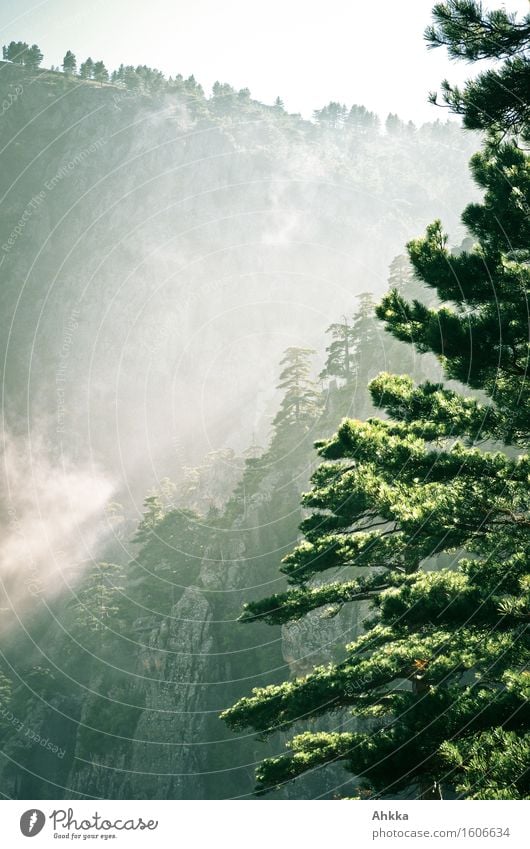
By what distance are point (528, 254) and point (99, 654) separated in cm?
5572

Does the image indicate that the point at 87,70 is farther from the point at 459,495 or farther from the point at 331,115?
the point at 459,495

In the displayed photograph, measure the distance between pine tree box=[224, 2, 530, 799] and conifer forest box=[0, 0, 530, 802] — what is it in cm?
6

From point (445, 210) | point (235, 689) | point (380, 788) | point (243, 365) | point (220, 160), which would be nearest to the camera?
point (380, 788)

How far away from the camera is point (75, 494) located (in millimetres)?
114500

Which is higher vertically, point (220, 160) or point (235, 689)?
point (220, 160)

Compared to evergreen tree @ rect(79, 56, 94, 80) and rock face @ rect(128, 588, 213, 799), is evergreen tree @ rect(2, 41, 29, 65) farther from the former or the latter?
rock face @ rect(128, 588, 213, 799)

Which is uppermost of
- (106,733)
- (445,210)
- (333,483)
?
(445,210)

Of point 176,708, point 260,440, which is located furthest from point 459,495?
point 260,440

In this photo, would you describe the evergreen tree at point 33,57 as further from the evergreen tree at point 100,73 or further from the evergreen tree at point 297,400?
the evergreen tree at point 297,400

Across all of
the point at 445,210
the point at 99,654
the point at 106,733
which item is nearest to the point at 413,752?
the point at 106,733

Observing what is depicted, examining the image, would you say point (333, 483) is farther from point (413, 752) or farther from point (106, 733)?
point (106, 733)

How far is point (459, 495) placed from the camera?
9297 mm
